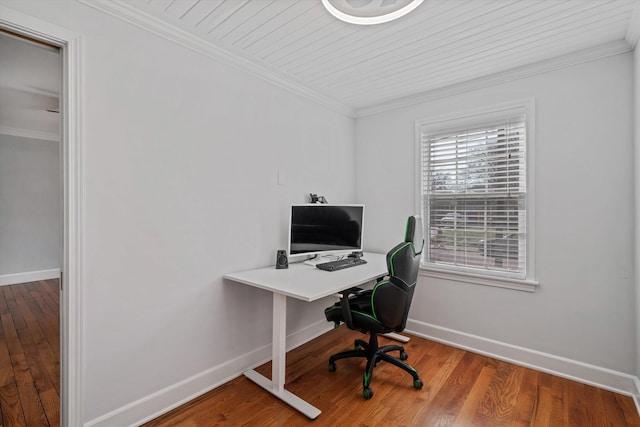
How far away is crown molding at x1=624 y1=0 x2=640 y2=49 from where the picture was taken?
163cm

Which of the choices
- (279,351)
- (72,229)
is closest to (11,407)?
(72,229)

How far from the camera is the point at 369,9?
1624 mm

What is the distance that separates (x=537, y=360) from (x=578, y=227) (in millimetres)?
1045

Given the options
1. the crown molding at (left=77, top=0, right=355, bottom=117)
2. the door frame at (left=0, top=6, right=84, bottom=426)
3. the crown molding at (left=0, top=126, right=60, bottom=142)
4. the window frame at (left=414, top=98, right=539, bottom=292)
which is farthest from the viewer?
the crown molding at (left=0, top=126, right=60, bottom=142)

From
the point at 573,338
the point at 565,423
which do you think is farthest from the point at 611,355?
the point at 565,423

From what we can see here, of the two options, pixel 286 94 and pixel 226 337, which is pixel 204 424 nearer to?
pixel 226 337

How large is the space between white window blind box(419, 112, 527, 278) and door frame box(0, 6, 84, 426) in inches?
103

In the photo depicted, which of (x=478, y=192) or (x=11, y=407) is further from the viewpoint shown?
(x=478, y=192)

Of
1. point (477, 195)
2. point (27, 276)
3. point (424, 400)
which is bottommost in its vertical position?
point (424, 400)

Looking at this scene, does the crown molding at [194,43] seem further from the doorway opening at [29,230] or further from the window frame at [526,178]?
the window frame at [526,178]

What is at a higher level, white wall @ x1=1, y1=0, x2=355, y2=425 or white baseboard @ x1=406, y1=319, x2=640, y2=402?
white wall @ x1=1, y1=0, x2=355, y2=425

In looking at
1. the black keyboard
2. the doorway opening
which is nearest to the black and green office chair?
the black keyboard

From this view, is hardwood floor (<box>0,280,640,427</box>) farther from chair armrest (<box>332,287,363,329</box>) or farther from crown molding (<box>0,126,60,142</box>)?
crown molding (<box>0,126,60,142</box>)

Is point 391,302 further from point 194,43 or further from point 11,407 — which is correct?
point 11,407
